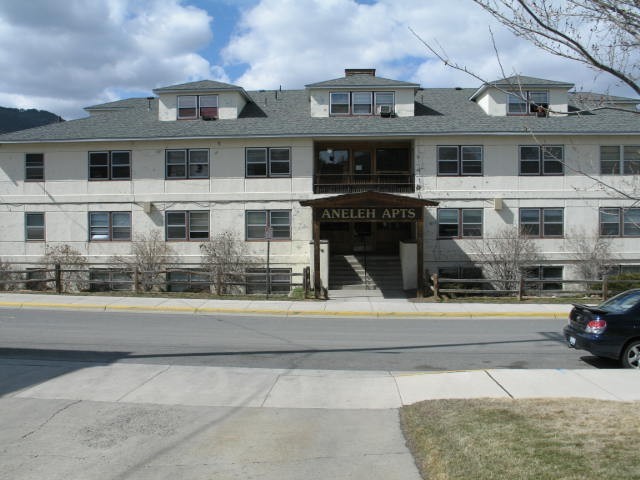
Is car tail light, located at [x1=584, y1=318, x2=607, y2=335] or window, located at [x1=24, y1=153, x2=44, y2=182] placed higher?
window, located at [x1=24, y1=153, x2=44, y2=182]

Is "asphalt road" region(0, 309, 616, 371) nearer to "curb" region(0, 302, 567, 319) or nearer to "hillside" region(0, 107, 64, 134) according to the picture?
"curb" region(0, 302, 567, 319)

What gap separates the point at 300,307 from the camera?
20406 mm

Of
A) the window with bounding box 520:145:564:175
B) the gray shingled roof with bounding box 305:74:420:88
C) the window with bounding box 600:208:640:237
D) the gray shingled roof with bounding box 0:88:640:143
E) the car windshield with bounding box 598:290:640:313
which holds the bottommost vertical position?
the car windshield with bounding box 598:290:640:313

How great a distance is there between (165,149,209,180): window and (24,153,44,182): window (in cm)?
621

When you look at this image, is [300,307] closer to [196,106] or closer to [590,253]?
[196,106]

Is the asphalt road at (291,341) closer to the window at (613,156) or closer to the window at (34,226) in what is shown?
the window at (34,226)

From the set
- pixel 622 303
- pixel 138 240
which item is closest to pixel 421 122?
pixel 138 240

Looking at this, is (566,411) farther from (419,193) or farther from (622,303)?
(419,193)

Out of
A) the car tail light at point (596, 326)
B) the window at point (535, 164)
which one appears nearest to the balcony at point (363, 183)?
the window at point (535, 164)

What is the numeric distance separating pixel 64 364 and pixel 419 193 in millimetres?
18898

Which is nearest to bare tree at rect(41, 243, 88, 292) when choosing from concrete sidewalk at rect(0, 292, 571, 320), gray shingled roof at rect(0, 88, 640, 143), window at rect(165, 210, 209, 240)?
concrete sidewalk at rect(0, 292, 571, 320)

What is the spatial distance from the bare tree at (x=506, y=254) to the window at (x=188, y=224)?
12.5m

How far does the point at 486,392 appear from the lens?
8.66 m

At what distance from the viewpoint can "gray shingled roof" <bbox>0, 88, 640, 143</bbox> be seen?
1023 inches
